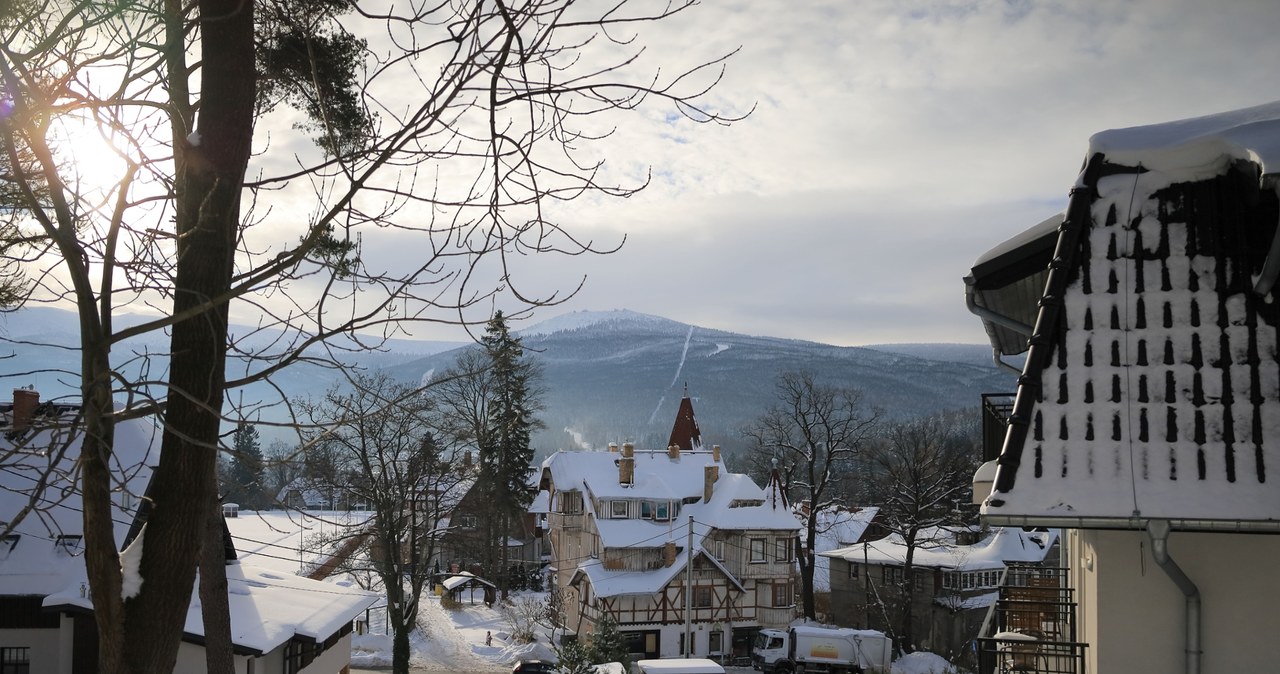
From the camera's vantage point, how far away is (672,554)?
126 ft

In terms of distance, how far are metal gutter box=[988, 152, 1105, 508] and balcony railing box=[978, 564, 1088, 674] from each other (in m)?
1.07

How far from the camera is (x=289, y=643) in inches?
720

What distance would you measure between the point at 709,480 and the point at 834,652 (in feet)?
36.7

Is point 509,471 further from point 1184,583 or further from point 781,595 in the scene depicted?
point 1184,583

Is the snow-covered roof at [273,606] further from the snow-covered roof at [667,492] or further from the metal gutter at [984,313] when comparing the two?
the snow-covered roof at [667,492]

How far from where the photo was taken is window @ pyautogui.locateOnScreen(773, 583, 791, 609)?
129ft

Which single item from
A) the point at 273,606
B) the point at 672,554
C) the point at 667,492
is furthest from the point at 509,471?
the point at 273,606

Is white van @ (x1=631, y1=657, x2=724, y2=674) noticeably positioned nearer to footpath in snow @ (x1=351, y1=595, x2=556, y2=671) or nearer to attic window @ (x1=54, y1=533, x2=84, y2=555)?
footpath in snow @ (x1=351, y1=595, x2=556, y2=671)

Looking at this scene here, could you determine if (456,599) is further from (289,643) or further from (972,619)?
(289,643)

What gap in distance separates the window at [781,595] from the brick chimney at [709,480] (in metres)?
4.76

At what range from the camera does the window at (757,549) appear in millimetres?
39250

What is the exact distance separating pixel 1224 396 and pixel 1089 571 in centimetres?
147

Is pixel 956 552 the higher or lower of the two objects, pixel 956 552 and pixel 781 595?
the higher

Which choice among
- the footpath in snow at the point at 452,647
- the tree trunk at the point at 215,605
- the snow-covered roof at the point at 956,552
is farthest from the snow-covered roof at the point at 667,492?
the tree trunk at the point at 215,605
